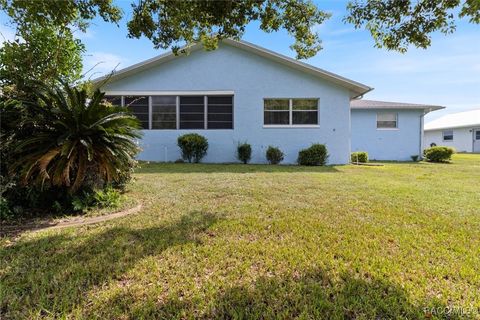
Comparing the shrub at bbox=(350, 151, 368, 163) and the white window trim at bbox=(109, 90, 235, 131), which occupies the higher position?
the white window trim at bbox=(109, 90, 235, 131)

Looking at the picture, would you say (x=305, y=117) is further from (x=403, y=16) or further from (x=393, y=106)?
(x=403, y=16)

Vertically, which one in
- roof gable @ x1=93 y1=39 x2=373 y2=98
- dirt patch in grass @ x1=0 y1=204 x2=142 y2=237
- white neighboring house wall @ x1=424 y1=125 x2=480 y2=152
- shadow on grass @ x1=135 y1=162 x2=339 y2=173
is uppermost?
roof gable @ x1=93 y1=39 x2=373 y2=98

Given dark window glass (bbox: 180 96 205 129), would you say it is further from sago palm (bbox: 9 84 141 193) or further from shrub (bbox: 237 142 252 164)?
sago palm (bbox: 9 84 141 193)

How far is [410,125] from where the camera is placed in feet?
58.5

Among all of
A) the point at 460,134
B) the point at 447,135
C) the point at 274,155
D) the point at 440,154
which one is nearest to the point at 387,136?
the point at 440,154

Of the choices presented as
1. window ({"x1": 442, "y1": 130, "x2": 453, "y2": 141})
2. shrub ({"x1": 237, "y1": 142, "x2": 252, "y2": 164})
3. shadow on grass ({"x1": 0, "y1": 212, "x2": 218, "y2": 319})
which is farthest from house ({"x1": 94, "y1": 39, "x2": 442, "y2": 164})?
window ({"x1": 442, "y1": 130, "x2": 453, "y2": 141})

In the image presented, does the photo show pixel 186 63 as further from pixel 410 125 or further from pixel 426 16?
pixel 410 125

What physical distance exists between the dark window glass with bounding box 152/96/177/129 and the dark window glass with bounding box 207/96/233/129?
6.12 feet

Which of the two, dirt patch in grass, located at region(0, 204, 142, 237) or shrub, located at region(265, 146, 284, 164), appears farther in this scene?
shrub, located at region(265, 146, 284, 164)

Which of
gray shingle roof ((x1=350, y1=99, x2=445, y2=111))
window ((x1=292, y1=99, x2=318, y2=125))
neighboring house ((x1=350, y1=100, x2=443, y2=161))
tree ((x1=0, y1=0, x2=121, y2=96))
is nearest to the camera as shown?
tree ((x1=0, y1=0, x2=121, y2=96))

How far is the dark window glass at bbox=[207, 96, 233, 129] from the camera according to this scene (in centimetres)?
1440

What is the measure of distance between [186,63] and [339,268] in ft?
43.6

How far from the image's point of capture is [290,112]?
14305mm

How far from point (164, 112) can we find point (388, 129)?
14107mm
